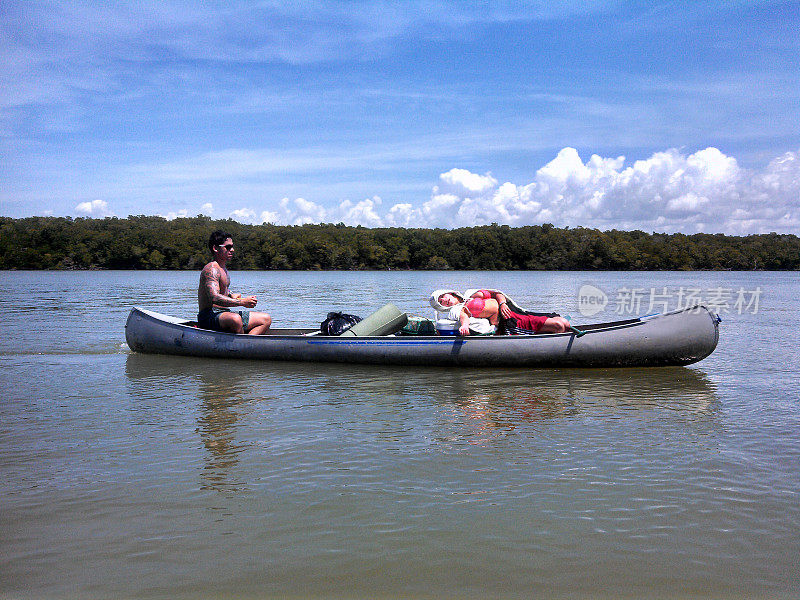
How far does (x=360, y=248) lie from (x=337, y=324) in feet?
344

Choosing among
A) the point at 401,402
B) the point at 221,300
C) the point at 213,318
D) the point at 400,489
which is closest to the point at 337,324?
the point at 221,300

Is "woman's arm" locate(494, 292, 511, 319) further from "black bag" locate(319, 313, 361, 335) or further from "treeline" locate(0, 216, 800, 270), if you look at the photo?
"treeline" locate(0, 216, 800, 270)

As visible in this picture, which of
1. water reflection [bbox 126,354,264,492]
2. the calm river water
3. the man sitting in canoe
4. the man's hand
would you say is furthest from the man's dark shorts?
the calm river water

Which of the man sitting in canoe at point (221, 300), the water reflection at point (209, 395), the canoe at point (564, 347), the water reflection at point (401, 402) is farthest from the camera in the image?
the man sitting in canoe at point (221, 300)

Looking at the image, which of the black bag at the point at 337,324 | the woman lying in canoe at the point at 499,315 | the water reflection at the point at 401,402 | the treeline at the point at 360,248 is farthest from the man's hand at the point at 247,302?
the treeline at the point at 360,248

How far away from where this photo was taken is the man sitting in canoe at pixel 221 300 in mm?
11148

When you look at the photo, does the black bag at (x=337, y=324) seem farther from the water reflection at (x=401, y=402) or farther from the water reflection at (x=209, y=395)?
the water reflection at (x=209, y=395)

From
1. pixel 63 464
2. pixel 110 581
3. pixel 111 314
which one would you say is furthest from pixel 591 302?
pixel 111 314

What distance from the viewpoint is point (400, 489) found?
5172 millimetres

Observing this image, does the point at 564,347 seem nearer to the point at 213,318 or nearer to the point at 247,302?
the point at 247,302

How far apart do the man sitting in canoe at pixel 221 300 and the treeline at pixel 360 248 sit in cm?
9647

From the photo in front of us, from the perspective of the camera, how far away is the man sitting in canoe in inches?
439

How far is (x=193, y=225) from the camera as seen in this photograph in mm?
118688

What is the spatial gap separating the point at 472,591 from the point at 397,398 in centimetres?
517
